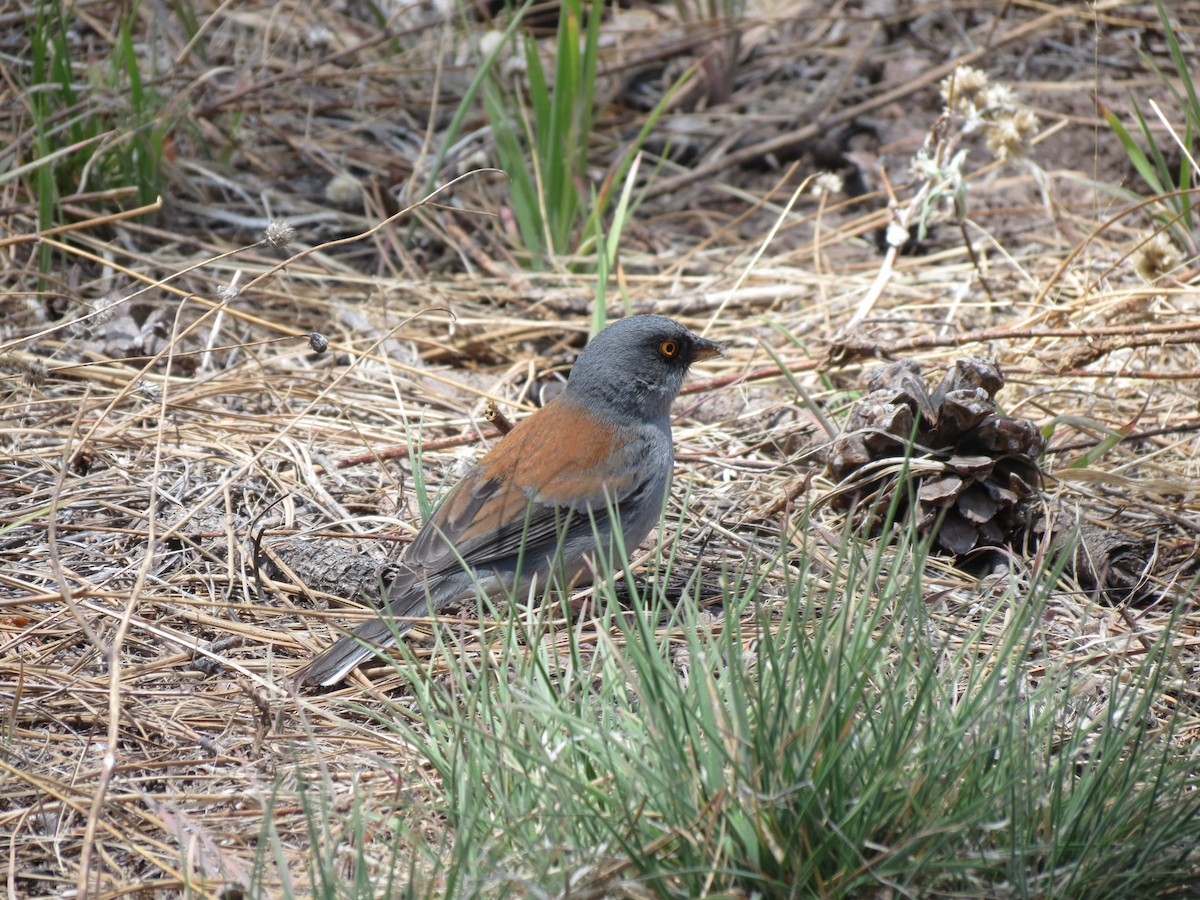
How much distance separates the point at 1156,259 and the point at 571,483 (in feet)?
9.31

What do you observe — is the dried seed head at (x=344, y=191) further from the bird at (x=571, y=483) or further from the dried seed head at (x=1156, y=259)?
the dried seed head at (x=1156, y=259)

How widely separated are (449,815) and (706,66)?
5.87 m

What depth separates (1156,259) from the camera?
16.2ft

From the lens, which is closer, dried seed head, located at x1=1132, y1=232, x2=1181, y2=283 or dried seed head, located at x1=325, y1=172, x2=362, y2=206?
dried seed head, located at x1=1132, y1=232, x2=1181, y2=283

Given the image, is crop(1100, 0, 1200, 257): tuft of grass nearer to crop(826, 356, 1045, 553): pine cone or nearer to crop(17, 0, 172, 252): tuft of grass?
crop(826, 356, 1045, 553): pine cone

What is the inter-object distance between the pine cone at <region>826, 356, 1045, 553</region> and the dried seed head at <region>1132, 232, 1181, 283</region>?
1355mm

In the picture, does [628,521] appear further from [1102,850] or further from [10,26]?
[10,26]

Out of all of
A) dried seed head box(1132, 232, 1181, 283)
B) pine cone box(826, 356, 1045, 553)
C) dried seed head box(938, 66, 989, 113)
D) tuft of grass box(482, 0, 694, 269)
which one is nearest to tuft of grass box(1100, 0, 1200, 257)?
dried seed head box(1132, 232, 1181, 283)

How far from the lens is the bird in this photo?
361 cm

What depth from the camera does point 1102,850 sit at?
2041mm

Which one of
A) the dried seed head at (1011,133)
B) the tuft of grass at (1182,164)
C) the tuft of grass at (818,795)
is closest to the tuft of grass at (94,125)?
the dried seed head at (1011,133)

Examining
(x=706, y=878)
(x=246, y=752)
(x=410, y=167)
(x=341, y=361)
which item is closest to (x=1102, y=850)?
(x=706, y=878)

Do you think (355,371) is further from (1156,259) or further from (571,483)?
(1156,259)

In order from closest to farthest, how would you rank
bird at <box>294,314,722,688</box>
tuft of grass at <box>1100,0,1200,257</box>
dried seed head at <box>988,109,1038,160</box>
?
1. bird at <box>294,314,722,688</box>
2. tuft of grass at <box>1100,0,1200,257</box>
3. dried seed head at <box>988,109,1038,160</box>
